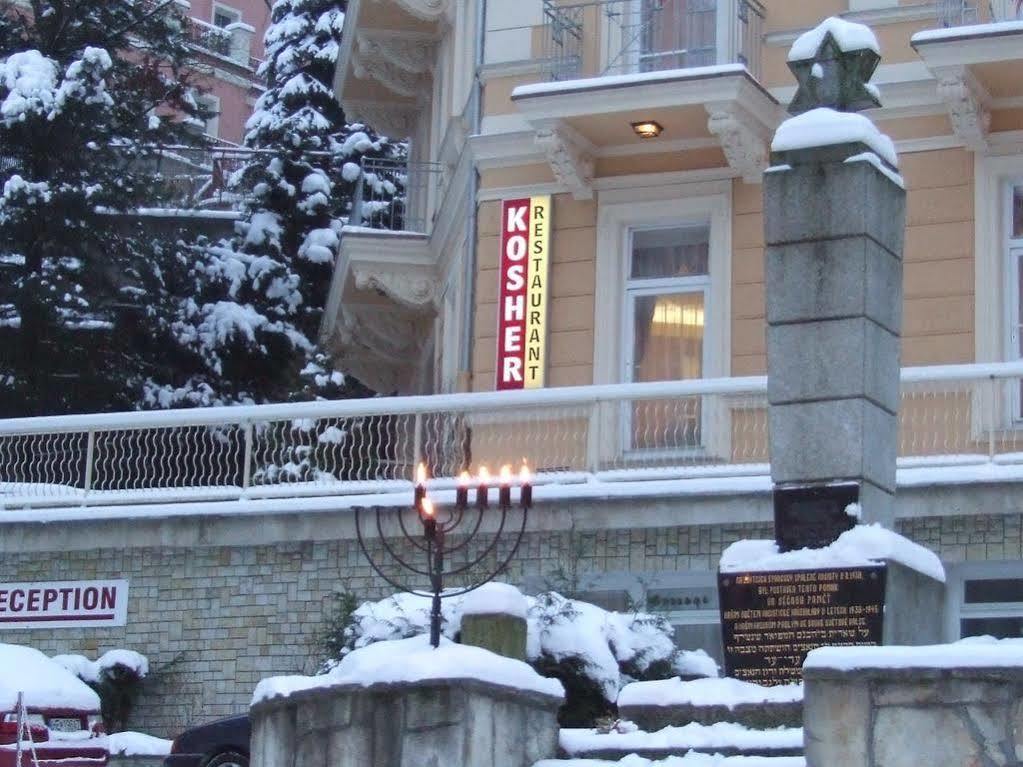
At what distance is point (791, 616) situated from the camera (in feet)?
46.3

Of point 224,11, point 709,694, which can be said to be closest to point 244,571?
point 709,694

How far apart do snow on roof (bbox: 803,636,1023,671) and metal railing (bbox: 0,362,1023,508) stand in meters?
8.66

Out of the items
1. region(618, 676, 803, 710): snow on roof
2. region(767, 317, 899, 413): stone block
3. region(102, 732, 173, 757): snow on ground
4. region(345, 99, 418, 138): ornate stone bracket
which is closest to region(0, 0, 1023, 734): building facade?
region(102, 732, 173, 757): snow on ground

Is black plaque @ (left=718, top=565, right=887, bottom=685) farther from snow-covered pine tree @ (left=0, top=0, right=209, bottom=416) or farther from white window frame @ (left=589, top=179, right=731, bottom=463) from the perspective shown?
snow-covered pine tree @ (left=0, top=0, right=209, bottom=416)

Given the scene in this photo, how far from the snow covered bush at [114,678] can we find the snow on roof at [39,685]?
1.43 metres

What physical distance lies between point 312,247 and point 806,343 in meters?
23.7

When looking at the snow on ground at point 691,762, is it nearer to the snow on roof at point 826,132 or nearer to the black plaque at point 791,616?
the black plaque at point 791,616

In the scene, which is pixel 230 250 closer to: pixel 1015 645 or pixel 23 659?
pixel 23 659

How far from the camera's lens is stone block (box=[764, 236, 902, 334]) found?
14.6 meters

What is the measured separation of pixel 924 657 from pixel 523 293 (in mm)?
13230

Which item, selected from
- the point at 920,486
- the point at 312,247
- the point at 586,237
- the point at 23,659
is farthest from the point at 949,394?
the point at 312,247

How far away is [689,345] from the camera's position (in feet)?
77.6

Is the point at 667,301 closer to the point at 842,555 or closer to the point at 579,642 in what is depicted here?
the point at 579,642

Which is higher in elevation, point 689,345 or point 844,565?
point 689,345
